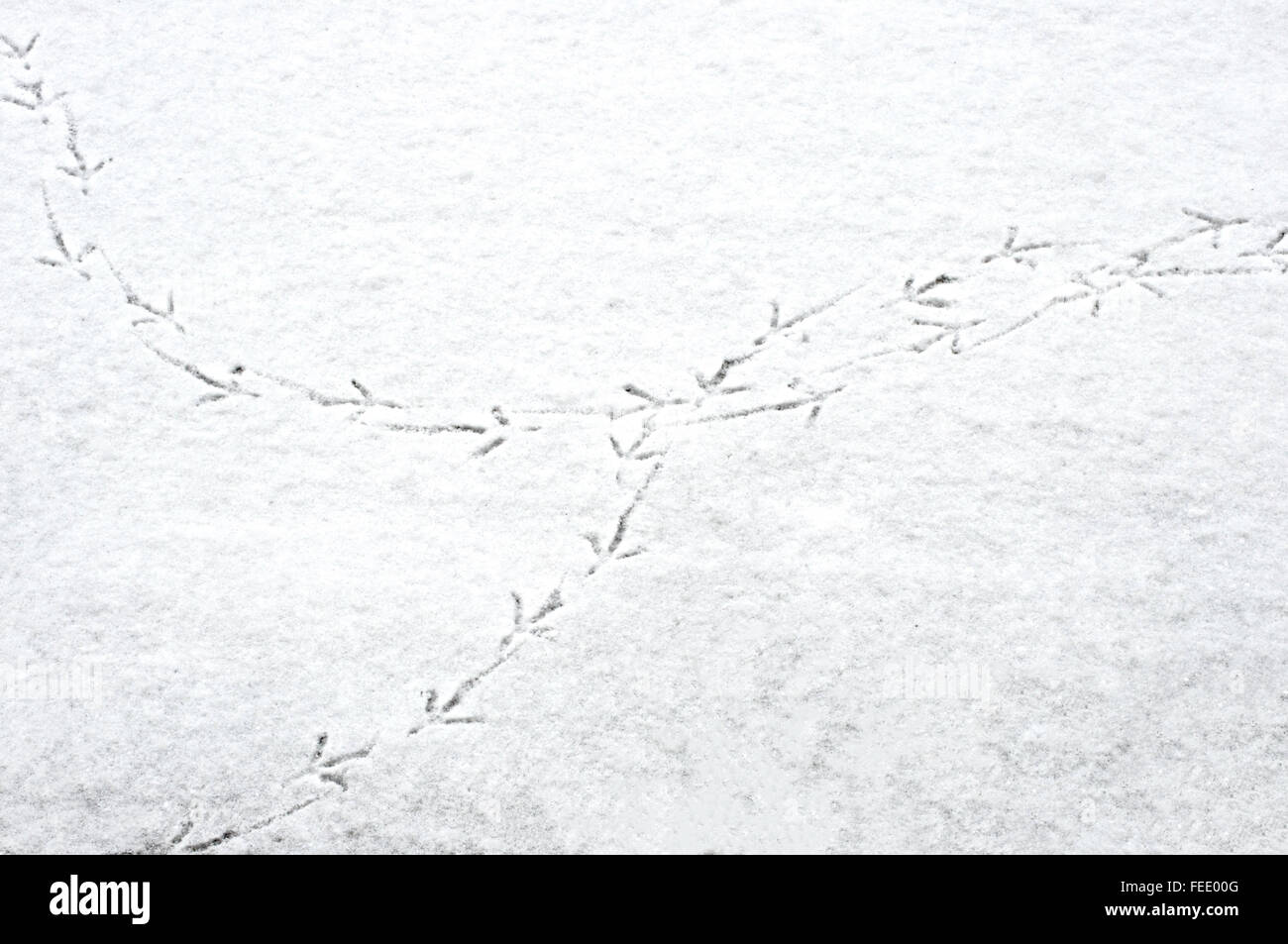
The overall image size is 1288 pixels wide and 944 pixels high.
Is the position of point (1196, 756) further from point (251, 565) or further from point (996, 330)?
point (251, 565)

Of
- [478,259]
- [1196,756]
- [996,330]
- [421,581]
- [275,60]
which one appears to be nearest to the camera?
[1196,756]

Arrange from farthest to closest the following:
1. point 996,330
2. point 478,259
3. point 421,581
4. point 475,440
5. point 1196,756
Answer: point 478,259 → point 996,330 → point 475,440 → point 421,581 → point 1196,756

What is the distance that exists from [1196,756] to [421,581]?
0.85 meters

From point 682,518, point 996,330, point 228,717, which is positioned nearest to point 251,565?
point 228,717

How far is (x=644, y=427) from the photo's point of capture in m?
1.61

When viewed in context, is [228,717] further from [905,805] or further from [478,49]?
[478,49]

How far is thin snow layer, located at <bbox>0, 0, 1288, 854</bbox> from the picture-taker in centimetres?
132

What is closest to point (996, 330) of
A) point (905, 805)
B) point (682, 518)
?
point (682, 518)

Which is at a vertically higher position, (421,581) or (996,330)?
(996,330)

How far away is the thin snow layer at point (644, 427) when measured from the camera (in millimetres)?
1316

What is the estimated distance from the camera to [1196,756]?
1317 millimetres

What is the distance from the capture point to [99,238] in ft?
6.10
